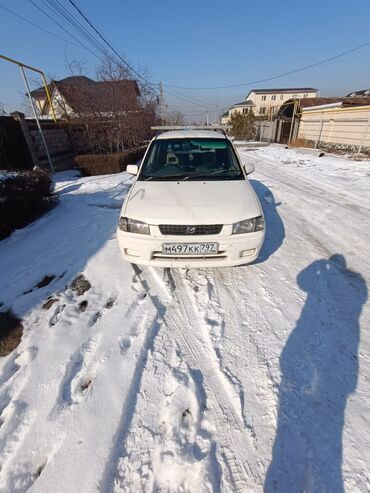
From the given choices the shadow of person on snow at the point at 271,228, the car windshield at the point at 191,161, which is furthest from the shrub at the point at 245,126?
the car windshield at the point at 191,161

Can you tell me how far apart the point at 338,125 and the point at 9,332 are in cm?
1908

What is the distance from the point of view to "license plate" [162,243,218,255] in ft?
8.22

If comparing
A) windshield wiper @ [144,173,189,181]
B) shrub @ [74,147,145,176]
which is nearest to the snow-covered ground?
windshield wiper @ [144,173,189,181]

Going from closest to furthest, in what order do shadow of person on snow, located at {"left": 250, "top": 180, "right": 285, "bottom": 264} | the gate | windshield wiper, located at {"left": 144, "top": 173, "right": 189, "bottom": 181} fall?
1. windshield wiper, located at {"left": 144, "top": 173, "right": 189, "bottom": 181}
2. shadow of person on snow, located at {"left": 250, "top": 180, "right": 285, "bottom": 264}
3. the gate

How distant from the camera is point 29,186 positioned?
504 centimetres

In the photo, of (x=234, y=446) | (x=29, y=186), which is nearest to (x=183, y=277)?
(x=234, y=446)

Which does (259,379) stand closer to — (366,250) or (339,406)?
(339,406)

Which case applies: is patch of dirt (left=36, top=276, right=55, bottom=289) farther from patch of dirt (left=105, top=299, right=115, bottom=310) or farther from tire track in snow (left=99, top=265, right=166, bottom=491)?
tire track in snow (left=99, top=265, right=166, bottom=491)

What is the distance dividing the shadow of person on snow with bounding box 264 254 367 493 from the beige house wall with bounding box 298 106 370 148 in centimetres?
1413


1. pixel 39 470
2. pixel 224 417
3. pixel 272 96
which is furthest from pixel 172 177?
pixel 272 96

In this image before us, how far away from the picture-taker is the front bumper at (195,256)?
8.20ft

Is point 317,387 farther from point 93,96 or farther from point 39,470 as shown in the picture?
point 93,96

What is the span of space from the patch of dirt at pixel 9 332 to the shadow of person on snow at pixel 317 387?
230 centimetres

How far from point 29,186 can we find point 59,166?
6.45m
